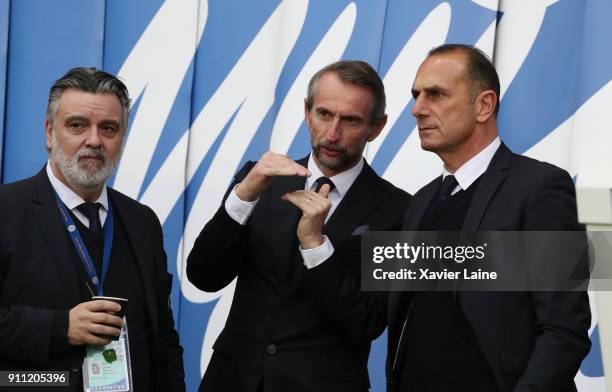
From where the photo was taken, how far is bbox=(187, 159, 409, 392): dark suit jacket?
90.7 inches

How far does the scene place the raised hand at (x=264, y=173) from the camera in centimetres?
225

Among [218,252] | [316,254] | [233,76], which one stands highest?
[233,76]

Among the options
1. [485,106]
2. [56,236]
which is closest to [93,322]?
→ [56,236]

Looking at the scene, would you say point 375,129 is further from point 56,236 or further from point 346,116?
point 56,236

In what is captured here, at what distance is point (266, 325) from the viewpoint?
7.72ft

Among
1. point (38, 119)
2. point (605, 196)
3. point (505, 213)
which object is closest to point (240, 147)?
point (38, 119)

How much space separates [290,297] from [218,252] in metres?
0.24

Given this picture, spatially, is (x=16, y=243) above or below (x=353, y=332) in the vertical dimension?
above

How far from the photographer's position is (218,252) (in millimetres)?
2383

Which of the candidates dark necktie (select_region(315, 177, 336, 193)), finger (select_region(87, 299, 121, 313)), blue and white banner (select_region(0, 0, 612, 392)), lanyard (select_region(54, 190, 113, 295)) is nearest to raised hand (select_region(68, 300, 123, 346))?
finger (select_region(87, 299, 121, 313))

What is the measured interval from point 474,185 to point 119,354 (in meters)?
0.99

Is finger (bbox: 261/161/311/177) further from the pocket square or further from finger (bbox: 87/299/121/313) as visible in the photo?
finger (bbox: 87/299/121/313)

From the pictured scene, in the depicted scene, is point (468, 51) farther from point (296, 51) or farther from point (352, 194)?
point (296, 51)

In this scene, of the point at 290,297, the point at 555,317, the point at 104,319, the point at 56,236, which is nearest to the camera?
the point at 555,317
